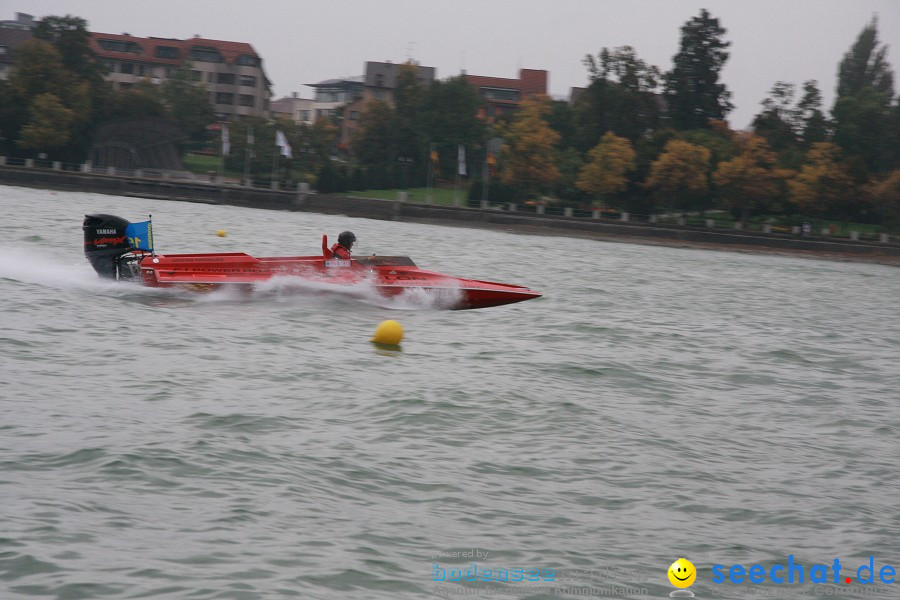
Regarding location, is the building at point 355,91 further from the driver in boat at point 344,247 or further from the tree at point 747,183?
the driver in boat at point 344,247

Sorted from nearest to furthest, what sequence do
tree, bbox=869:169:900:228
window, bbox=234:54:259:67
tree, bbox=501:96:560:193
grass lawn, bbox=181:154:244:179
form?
tree, bbox=869:169:900:228 < tree, bbox=501:96:560:193 < grass lawn, bbox=181:154:244:179 < window, bbox=234:54:259:67

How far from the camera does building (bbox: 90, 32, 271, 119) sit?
122 m

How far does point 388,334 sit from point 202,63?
377 ft

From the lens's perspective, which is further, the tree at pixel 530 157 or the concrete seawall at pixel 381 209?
the tree at pixel 530 157

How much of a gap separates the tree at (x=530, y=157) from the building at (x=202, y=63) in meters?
53.4

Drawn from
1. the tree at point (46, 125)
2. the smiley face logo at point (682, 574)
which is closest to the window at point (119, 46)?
the tree at point (46, 125)

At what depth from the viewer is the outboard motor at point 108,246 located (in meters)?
18.6

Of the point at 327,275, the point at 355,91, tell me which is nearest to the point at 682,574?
the point at 327,275

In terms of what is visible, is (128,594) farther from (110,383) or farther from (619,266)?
(619,266)

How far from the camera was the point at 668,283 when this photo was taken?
116 feet

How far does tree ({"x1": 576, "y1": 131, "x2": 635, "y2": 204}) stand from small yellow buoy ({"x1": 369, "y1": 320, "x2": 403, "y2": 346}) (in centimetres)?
6051

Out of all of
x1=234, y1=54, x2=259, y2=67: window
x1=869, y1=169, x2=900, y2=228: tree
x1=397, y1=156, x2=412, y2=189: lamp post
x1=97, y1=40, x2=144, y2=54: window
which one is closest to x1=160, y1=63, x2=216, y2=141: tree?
x1=234, y1=54, x2=259, y2=67: window

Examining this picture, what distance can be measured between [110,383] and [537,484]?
5.91 m

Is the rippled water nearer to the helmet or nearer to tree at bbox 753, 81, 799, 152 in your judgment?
the helmet
